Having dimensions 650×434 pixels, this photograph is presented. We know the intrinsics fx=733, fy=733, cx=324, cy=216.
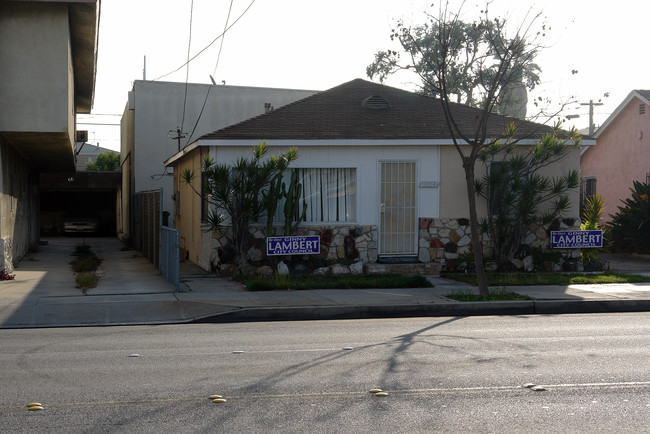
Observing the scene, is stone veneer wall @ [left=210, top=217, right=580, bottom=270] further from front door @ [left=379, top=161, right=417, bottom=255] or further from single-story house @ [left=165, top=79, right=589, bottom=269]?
front door @ [left=379, top=161, right=417, bottom=255]

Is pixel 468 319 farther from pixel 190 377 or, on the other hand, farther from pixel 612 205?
pixel 612 205

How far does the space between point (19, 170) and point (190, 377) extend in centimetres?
1727

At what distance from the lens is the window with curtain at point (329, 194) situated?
688 inches

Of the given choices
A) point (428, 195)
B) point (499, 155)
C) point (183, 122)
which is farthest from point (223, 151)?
point (183, 122)

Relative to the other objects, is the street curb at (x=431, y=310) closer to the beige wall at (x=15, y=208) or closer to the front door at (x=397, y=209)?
the front door at (x=397, y=209)

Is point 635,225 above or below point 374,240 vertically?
above

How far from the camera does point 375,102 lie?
19719 mm

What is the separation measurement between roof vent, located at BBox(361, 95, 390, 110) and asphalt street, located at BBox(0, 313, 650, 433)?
970 cm

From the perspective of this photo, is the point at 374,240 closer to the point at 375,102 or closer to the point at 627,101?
the point at 375,102

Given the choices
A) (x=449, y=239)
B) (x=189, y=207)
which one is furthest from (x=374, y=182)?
(x=189, y=207)

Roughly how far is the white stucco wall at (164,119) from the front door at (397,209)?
1525 centimetres

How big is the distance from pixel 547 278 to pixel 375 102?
6604 millimetres

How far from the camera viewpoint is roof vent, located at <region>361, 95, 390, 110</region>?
774 inches

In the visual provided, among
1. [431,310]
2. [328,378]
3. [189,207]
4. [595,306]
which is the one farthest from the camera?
[189,207]
